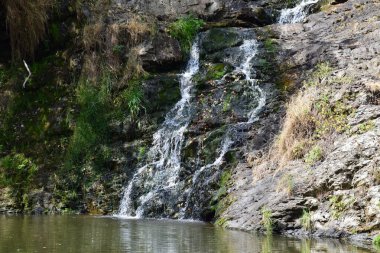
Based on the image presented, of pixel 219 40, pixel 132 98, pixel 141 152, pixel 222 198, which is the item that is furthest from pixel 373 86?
pixel 219 40

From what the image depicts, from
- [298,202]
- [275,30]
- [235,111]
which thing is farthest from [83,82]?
[298,202]

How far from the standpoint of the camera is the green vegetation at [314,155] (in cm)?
1012

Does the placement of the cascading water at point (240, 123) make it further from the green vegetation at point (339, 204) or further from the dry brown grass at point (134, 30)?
the green vegetation at point (339, 204)

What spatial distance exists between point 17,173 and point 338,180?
916cm

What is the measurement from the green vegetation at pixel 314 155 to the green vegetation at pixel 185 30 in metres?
7.98

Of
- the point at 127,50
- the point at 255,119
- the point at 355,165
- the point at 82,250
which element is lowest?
the point at 82,250

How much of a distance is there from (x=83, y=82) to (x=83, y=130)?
6.61 feet

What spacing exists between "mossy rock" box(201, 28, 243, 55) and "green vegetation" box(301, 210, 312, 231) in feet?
30.2

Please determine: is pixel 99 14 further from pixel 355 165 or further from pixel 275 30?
pixel 355 165

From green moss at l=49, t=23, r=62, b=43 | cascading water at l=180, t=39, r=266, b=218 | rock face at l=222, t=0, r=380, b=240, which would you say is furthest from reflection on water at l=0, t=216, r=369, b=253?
green moss at l=49, t=23, r=62, b=43

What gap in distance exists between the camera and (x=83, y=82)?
16719 mm

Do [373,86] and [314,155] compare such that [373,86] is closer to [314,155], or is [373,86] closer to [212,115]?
[314,155]

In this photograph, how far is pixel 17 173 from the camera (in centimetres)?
1482

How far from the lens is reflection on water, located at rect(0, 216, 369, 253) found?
6840 mm
